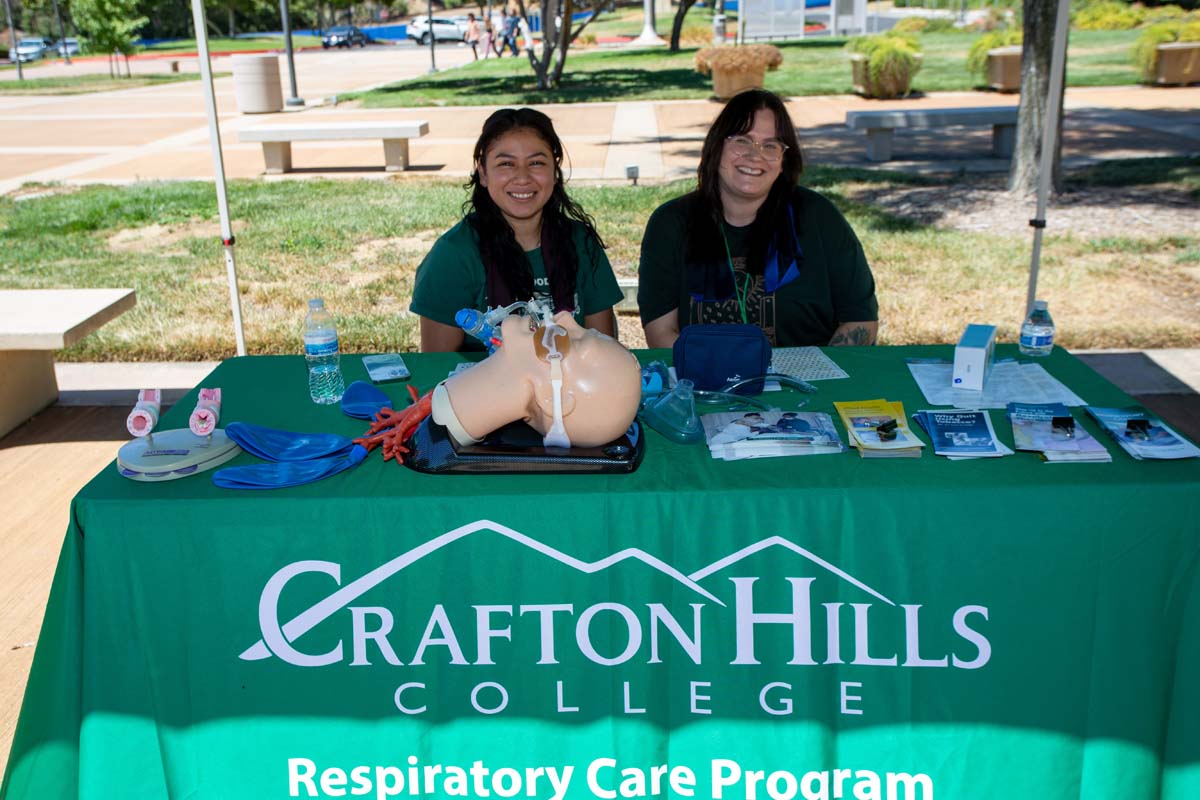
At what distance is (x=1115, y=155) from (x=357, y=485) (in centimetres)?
1129

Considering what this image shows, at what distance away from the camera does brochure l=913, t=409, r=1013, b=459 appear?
7.45 ft

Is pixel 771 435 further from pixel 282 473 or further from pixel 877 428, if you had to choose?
pixel 282 473

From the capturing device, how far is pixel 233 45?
140 feet

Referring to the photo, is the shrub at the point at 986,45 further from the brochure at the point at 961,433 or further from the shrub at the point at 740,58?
the brochure at the point at 961,433

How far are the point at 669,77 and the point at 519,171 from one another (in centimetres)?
2021

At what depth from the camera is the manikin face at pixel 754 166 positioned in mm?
3285

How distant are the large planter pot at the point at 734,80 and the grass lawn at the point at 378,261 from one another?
7.25m

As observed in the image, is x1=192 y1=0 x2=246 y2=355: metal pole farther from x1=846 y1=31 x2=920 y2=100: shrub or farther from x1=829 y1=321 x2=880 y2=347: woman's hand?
x1=846 y1=31 x2=920 y2=100: shrub

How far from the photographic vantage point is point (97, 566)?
2133mm

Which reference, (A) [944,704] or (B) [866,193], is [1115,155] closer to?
(B) [866,193]

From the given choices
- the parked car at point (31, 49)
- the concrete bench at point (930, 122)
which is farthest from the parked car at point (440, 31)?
the concrete bench at point (930, 122)

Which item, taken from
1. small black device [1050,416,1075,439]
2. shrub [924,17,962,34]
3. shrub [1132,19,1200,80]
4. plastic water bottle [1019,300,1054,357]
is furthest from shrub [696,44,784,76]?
shrub [924,17,962,34]

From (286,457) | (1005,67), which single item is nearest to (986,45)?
(1005,67)

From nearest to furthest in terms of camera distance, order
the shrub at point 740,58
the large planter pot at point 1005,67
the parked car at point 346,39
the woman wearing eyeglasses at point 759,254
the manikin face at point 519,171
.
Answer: the manikin face at point 519,171 < the woman wearing eyeglasses at point 759,254 < the shrub at point 740,58 < the large planter pot at point 1005,67 < the parked car at point 346,39
